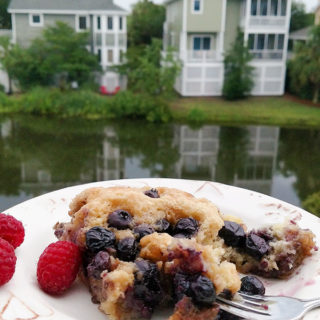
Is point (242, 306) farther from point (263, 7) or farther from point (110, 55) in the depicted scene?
point (263, 7)

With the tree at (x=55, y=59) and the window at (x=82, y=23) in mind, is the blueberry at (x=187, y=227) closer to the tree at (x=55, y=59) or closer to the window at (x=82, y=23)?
the tree at (x=55, y=59)

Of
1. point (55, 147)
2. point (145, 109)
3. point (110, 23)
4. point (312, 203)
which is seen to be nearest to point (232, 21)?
point (110, 23)

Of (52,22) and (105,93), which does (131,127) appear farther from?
(52,22)

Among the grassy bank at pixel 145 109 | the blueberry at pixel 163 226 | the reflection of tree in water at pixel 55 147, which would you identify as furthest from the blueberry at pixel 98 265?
the grassy bank at pixel 145 109

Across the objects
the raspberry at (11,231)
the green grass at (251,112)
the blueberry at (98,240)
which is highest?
the blueberry at (98,240)

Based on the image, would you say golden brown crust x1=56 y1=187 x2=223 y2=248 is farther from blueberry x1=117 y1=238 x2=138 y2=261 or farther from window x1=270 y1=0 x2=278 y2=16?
window x1=270 y1=0 x2=278 y2=16
